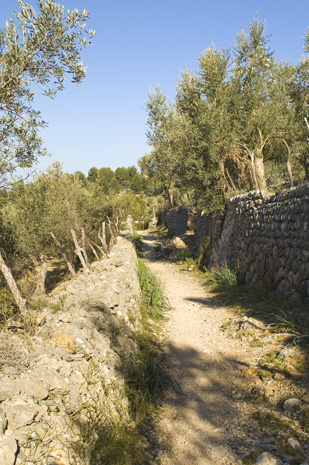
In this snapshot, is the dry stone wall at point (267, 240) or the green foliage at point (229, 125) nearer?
the dry stone wall at point (267, 240)

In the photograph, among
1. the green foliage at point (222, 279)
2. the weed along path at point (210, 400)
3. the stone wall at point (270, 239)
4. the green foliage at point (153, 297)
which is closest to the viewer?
the weed along path at point (210, 400)

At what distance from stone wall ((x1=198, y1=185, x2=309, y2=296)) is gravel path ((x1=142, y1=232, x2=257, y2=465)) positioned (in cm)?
167

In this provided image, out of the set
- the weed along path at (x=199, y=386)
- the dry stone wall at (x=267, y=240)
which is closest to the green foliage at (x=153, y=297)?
the weed along path at (x=199, y=386)

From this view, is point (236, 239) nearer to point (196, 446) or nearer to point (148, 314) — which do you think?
point (148, 314)

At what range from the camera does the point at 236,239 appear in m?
11.4

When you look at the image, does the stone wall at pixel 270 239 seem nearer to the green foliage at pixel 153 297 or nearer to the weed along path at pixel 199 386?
the weed along path at pixel 199 386

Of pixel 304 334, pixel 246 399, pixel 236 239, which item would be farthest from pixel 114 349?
pixel 236 239

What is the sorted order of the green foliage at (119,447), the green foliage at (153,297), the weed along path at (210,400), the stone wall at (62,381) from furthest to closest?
the green foliage at (153,297) → the weed along path at (210,400) → the green foliage at (119,447) → the stone wall at (62,381)

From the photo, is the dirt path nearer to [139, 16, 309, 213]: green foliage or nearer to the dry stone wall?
the dry stone wall

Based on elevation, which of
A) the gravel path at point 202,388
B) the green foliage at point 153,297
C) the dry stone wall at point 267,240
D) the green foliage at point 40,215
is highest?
the green foliage at point 40,215

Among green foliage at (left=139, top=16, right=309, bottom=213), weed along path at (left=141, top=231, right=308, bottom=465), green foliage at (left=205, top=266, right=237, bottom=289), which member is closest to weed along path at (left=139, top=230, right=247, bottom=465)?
weed along path at (left=141, top=231, right=308, bottom=465)

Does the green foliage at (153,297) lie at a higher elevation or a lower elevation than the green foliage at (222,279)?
higher

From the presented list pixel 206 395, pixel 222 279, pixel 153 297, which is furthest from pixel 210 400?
pixel 222 279

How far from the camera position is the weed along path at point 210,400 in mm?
3643
